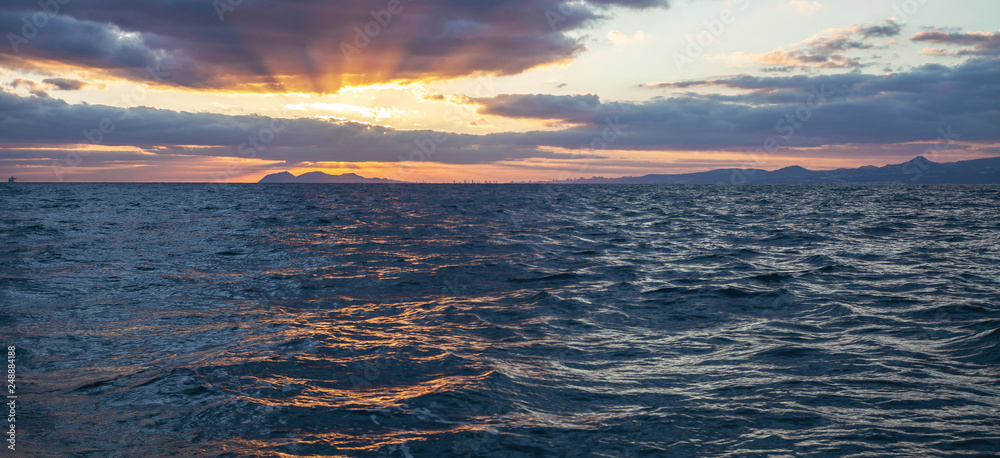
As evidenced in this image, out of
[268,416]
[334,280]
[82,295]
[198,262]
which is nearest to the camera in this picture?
[268,416]

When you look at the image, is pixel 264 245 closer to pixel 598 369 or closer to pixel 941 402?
pixel 598 369

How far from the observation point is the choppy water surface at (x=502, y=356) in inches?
252

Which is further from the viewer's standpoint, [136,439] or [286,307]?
[286,307]

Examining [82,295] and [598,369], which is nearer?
[598,369]

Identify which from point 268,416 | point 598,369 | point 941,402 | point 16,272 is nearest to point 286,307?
point 268,416

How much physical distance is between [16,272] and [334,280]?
32.2 ft

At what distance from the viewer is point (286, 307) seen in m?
13.3

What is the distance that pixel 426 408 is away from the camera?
727cm

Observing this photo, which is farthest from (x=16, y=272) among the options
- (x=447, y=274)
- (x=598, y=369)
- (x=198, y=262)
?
(x=598, y=369)

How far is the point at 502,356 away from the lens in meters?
9.67

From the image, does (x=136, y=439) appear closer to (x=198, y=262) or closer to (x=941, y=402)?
(x=941, y=402)

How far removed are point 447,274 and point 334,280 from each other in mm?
3555

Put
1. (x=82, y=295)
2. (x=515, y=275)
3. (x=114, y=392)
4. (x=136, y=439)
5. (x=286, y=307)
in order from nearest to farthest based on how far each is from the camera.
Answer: (x=136, y=439), (x=114, y=392), (x=286, y=307), (x=82, y=295), (x=515, y=275)

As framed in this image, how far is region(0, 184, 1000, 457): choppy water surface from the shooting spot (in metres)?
6.39
